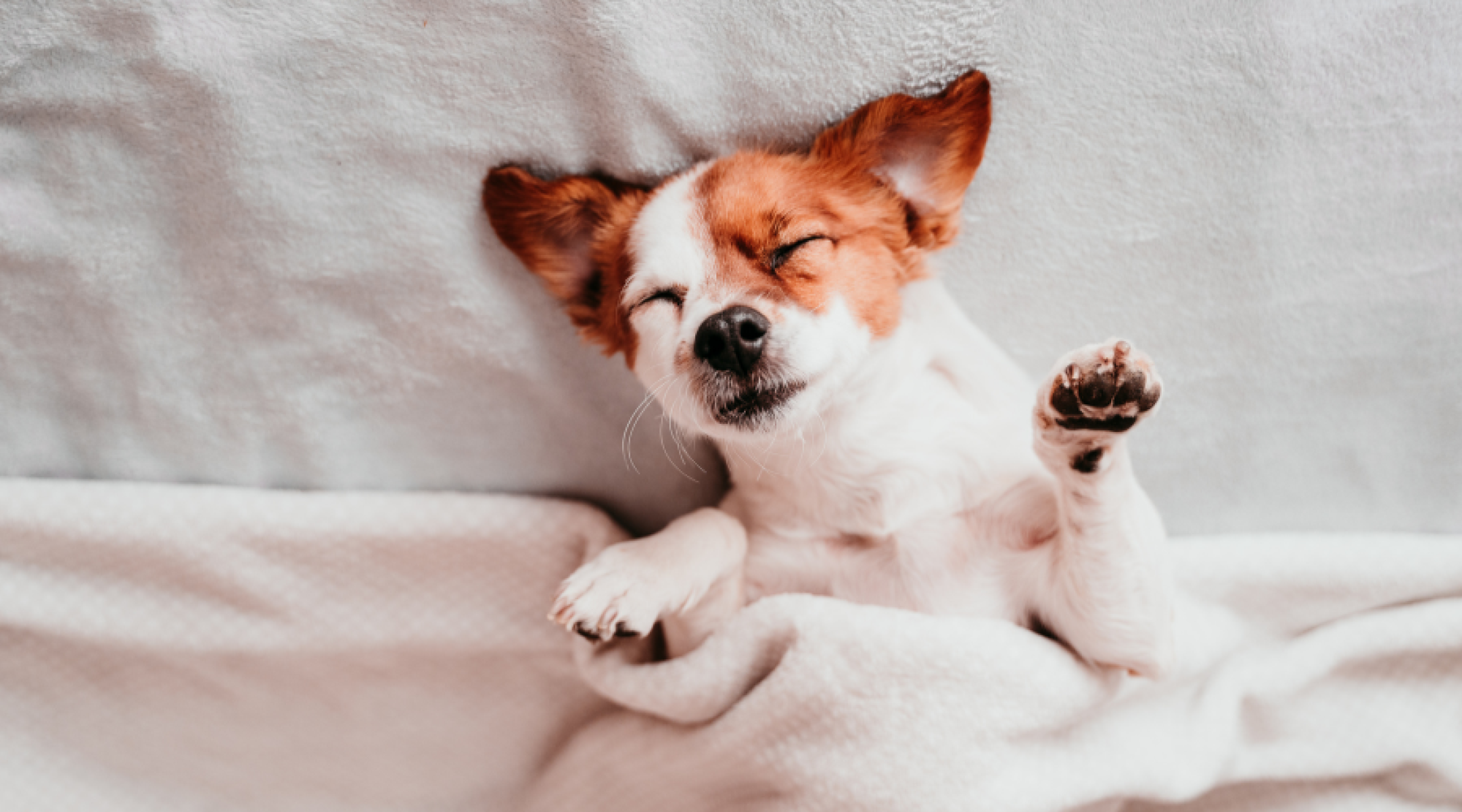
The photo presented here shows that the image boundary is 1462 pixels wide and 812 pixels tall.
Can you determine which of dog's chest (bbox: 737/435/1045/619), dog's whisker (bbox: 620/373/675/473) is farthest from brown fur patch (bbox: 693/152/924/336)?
dog's whisker (bbox: 620/373/675/473)

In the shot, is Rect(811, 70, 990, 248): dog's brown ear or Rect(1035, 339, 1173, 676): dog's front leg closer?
Rect(1035, 339, 1173, 676): dog's front leg

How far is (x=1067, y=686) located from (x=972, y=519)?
0.30m

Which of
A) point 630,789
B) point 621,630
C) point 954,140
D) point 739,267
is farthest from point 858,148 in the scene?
point 630,789

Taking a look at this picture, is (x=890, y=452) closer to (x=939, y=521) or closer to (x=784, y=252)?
(x=939, y=521)

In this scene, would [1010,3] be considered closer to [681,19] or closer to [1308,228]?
[681,19]

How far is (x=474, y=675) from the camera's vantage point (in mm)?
1634

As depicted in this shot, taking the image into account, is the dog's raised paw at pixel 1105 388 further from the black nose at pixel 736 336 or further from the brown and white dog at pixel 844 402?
the black nose at pixel 736 336

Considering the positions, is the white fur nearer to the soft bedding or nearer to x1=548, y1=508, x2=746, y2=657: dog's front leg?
x1=548, y1=508, x2=746, y2=657: dog's front leg

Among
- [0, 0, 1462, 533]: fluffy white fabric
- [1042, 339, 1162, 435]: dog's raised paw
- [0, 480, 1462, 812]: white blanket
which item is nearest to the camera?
[1042, 339, 1162, 435]: dog's raised paw

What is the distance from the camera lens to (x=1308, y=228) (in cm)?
146

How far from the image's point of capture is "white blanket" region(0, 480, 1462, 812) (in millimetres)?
1442

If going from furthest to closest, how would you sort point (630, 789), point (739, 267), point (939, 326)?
point (630, 789) → point (939, 326) → point (739, 267)

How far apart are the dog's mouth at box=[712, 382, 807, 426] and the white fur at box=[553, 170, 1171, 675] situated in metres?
0.02

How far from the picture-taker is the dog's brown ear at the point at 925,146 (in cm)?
131
